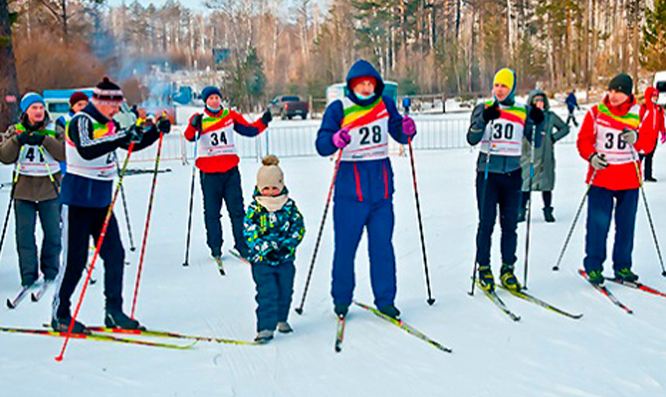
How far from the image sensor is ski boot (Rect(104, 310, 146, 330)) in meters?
4.43

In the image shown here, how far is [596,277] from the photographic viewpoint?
5.22 metres

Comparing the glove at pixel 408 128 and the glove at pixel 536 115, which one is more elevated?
the glove at pixel 536 115

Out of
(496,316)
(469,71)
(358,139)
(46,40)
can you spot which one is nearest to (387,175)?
(358,139)

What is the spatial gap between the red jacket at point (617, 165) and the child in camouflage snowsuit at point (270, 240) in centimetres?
259

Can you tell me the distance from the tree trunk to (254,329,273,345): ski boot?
43.7ft

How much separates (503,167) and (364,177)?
1298 mm

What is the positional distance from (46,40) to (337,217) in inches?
1195

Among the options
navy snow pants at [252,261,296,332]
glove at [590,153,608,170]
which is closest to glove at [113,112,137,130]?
navy snow pants at [252,261,296,332]

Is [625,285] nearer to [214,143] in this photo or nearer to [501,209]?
[501,209]

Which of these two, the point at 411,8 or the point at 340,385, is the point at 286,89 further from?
the point at 340,385

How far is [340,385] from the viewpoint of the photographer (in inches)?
140

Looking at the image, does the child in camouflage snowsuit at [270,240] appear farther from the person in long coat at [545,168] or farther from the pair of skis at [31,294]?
the person in long coat at [545,168]

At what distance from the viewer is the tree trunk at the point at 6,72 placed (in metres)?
15.1

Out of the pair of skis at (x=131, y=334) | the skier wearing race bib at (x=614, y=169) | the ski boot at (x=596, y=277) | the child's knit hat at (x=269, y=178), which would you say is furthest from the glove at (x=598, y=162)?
the pair of skis at (x=131, y=334)
